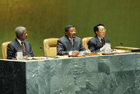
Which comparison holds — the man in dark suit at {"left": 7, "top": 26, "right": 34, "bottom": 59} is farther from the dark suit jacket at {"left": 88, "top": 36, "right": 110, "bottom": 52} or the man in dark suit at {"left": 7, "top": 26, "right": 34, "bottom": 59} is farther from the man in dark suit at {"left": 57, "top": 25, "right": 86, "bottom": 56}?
the dark suit jacket at {"left": 88, "top": 36, "right": 110, "bottom": 52}

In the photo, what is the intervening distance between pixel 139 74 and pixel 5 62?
189cm

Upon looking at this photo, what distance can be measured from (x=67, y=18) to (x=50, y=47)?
1658 millimetres

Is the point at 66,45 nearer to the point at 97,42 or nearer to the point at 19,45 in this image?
the point at 97,42

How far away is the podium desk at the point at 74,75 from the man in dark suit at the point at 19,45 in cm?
108

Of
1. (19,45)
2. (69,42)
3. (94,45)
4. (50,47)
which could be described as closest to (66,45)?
(69,42)

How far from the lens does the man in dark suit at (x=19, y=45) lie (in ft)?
12.6

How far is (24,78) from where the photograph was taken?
249 centimetres

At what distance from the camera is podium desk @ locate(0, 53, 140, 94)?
2539 mm

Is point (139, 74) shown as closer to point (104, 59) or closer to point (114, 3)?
point (104, 59)

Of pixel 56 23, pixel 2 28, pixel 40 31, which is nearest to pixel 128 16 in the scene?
pixel 56 23

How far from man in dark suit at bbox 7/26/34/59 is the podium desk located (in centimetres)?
108

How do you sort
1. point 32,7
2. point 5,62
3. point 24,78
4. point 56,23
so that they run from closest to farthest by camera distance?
point 24,78 → point 5,62 → point 32,7 → point 56,23

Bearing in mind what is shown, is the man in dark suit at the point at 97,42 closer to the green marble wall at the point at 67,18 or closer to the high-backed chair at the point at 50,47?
the high-backed chair at the point at 50,47

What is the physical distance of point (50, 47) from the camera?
4.55 metres
